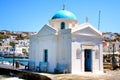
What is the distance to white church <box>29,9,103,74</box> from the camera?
21.4 metres

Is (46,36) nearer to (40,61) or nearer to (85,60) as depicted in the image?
(40,61)

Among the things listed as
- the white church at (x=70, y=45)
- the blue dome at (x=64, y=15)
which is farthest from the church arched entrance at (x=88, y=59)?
the blue dome at (x=64, y=15)

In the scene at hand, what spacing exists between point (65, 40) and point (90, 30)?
8.77 ft

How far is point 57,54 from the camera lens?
894 inches

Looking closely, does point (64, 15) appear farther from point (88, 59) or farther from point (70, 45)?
point (88, 59)

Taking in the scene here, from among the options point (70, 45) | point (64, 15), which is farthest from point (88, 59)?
point (64, 15)

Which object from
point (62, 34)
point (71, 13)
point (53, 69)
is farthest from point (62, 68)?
point (71, 13)

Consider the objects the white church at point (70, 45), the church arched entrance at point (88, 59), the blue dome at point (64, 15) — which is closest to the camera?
the white church at point (70, 45)

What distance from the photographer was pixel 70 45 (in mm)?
21266

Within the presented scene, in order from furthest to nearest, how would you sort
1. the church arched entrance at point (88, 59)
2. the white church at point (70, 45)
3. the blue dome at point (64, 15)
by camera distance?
the blue dome at point (64, 15)
the church arched entrance at point (88, 59)
the white church at point (70, 45)

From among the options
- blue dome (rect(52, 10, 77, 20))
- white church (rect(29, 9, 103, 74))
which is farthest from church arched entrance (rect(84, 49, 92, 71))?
blue dome (rect(52, 10, 77, 20))

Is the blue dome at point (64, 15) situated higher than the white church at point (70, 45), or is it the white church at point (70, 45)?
the blue dome at point (64, 15)

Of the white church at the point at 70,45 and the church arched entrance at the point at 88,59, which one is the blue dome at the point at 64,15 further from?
the church arched entrance at the point at 88,59

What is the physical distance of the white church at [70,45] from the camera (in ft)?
70.3
